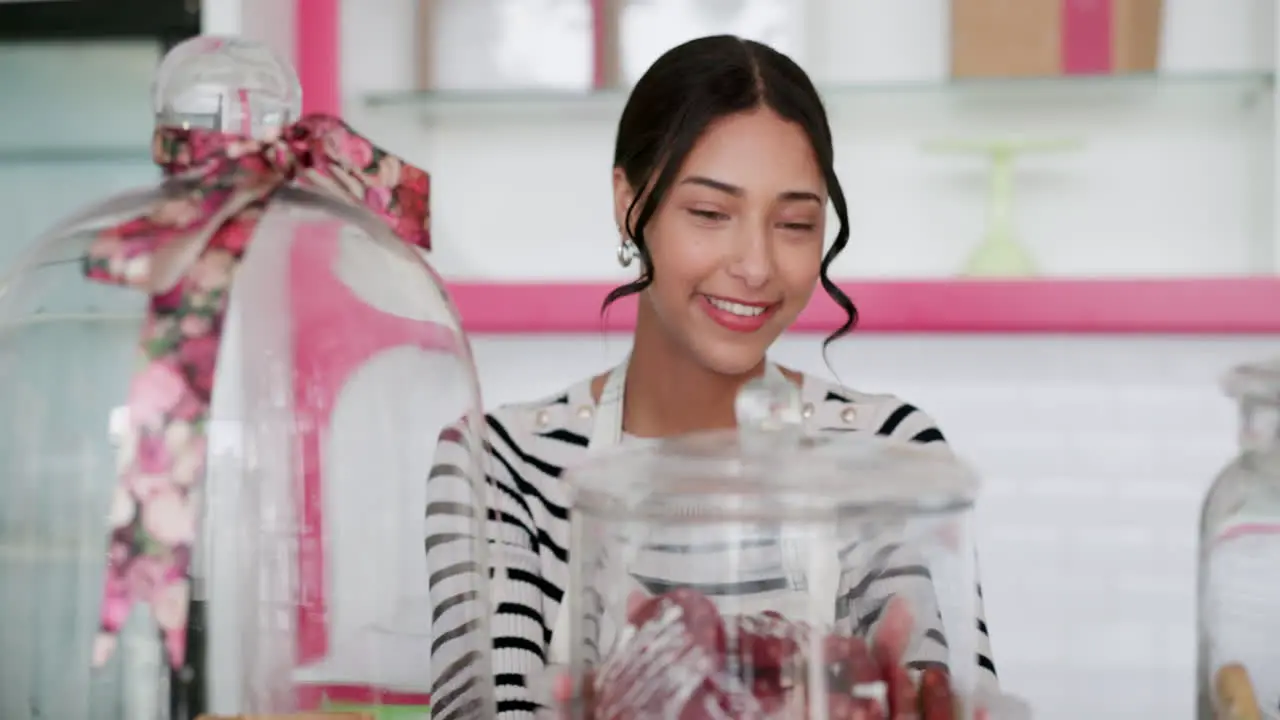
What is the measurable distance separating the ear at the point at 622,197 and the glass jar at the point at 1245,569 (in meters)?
0.54

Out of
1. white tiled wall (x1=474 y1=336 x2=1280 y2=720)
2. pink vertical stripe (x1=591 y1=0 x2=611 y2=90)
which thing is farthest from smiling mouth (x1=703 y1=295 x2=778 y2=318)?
pink vertical stripe (x1=591 y1=0 x2=611 y2=90)

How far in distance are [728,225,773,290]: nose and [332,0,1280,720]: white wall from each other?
0.74 metres

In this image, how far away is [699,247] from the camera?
3.30 ft

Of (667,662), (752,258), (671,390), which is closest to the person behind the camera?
(667,662)

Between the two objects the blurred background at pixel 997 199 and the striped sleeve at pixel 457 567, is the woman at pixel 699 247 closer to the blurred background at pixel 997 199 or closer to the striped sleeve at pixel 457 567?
the striped sleeve at pixel 457 567

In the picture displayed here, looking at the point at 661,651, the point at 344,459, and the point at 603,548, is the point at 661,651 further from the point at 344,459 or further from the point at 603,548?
the point at 344,459

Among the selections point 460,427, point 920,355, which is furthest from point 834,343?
point 460,427

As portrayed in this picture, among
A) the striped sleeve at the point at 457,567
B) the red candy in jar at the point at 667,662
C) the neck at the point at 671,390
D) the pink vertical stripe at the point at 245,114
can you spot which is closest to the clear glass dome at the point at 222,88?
the pink vertical stripe at the point at 245,114

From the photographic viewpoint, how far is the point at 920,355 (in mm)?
1741

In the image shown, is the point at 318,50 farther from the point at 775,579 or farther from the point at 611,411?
the point at 775,579

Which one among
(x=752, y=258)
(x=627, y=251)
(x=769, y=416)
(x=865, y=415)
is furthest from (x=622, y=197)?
(x=769, y=416)

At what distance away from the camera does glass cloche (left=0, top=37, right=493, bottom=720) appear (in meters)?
0.57

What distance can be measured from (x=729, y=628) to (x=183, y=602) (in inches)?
9.1

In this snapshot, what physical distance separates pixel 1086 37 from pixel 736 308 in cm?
91
